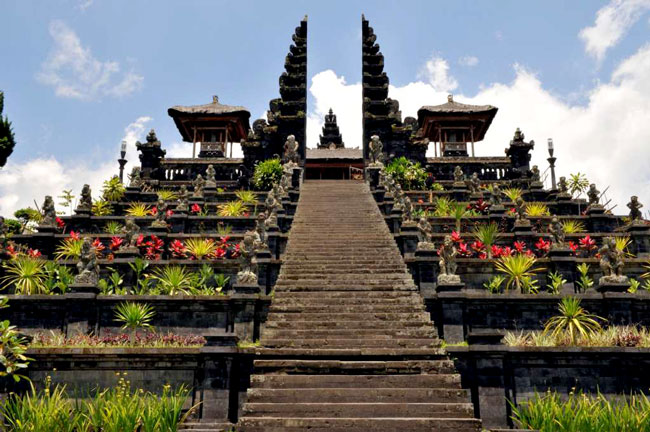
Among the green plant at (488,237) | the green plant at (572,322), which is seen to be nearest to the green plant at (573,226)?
the green plant at (488,237)

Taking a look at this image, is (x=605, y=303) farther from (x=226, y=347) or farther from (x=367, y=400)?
(x=226, y=347)

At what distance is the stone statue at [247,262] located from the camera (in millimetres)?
11742

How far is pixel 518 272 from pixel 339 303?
178 inches

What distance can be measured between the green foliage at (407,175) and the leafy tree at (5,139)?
55.8 ft

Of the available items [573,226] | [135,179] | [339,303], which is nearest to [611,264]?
[339,303]

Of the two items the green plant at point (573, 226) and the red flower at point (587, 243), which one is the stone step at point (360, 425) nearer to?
the red flower at point (587, 243)

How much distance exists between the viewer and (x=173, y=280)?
1302 centimetres

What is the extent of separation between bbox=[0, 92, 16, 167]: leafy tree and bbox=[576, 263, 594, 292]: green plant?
2355 centimetres

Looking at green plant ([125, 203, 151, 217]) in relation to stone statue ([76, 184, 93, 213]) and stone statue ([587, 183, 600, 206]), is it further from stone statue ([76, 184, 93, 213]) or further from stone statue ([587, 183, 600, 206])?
stone statue ([587, 183, 600, 206])

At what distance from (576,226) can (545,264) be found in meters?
5.08

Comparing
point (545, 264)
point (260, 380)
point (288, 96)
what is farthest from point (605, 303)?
point (288, 96)

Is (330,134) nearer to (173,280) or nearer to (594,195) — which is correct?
(594,195)

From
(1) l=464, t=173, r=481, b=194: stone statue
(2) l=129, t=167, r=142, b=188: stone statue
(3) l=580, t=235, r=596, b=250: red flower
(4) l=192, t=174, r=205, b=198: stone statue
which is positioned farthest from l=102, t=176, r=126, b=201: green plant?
(3) l=580, t=235, r=596, b=250: red flower

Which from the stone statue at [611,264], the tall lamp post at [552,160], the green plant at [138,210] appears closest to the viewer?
the stone statue at [611,264]
